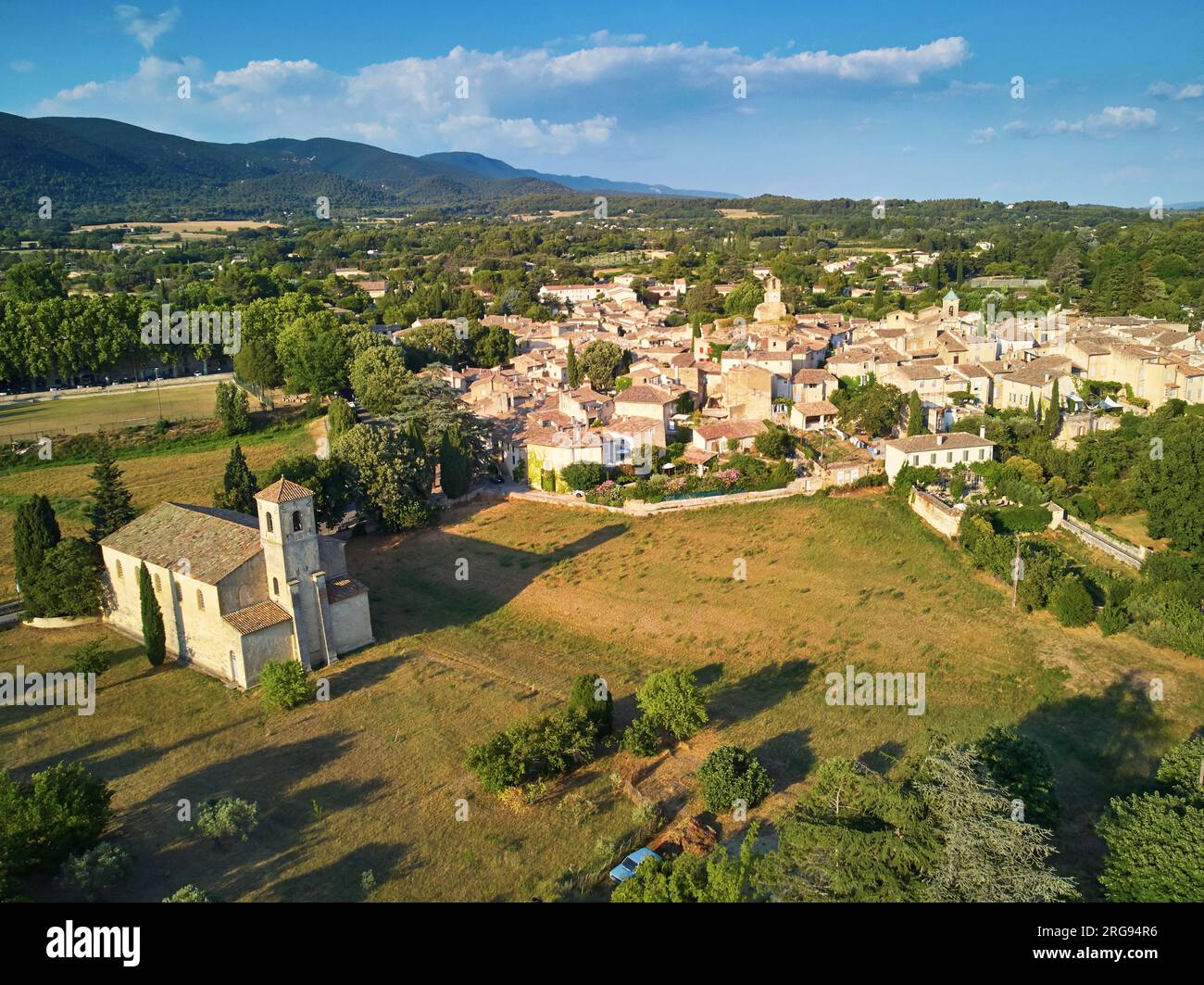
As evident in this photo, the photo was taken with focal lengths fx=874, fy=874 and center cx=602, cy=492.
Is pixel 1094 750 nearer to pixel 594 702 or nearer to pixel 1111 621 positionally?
pixel 1111 621

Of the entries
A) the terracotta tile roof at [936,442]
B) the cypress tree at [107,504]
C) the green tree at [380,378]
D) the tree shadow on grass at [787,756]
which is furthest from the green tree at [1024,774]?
the green tree at [380,378]

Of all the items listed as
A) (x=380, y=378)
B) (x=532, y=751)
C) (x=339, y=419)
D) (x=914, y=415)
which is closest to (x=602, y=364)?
(x=380, y=378)

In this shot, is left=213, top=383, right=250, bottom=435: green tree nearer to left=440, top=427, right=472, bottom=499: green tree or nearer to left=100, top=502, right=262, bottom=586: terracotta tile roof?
left=440, top=427, right=472, bottom=499: green tree

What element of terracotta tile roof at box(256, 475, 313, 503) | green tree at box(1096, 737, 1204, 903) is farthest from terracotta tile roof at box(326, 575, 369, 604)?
green tree at box(1096, 737, 1204, 903)
